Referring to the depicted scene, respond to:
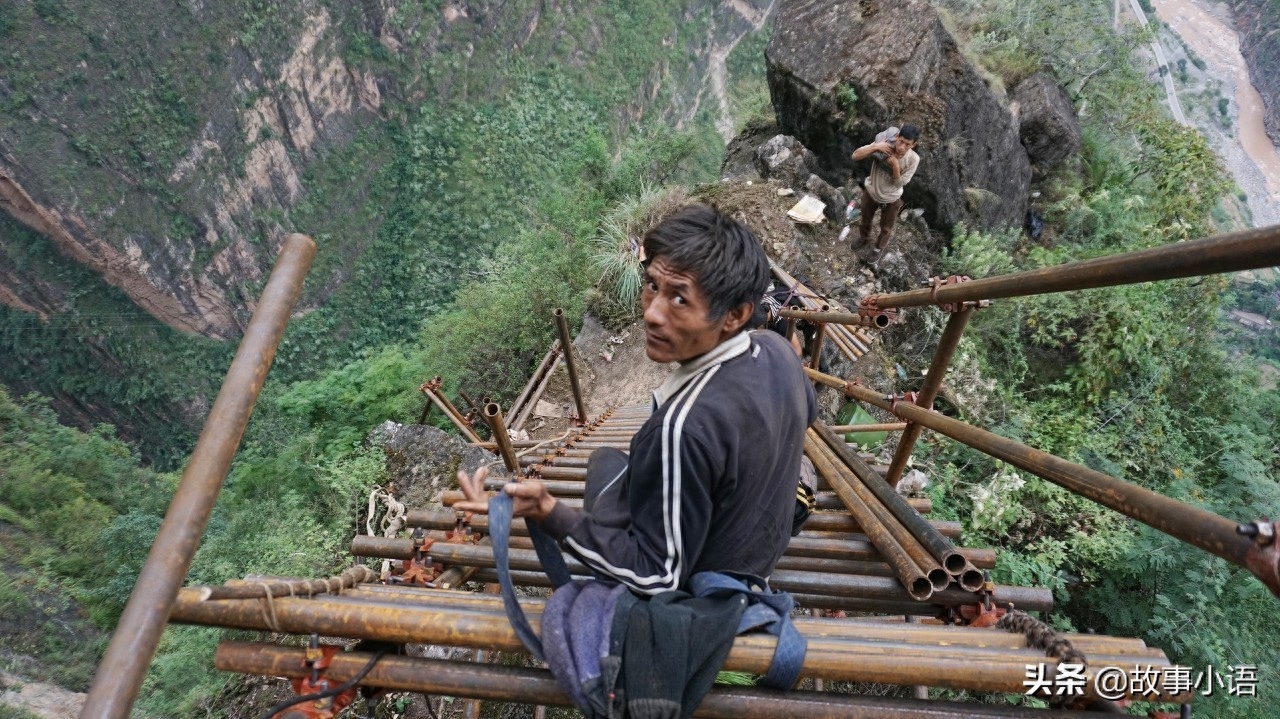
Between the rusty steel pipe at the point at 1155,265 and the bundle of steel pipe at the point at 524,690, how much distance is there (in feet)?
3.08

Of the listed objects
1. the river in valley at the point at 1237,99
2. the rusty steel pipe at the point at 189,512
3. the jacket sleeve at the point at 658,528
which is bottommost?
the river in valley at the point at 1237,99

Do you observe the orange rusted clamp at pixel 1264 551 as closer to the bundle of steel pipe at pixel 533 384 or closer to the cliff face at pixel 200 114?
the bundle of steel pipe at pixel 533 384

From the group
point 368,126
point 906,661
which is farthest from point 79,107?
point 906,661

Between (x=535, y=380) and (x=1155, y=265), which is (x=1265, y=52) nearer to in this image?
(x=535, y=380)

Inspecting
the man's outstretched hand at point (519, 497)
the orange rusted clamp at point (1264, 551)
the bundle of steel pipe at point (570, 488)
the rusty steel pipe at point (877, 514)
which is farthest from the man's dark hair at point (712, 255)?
the bundle of steel pipe at point (570, 488)

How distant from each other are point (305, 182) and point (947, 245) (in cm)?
3783

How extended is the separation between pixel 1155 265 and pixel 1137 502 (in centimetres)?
52

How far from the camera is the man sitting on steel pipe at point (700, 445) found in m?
1.37

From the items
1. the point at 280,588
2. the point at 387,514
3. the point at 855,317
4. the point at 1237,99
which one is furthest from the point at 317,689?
the point at 1237,99

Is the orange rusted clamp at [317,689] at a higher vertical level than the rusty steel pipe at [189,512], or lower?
lower

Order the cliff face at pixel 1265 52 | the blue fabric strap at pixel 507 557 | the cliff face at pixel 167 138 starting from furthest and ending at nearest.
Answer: the cliff face at pixel 1265 52
the cliff face at pixel 167 138
the blue fabric strap at pixel 507 557

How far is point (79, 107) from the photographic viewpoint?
89.1 ft

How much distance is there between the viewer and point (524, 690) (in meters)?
1.34

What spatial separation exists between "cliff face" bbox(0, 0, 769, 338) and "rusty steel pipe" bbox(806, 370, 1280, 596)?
36772 millimetres
